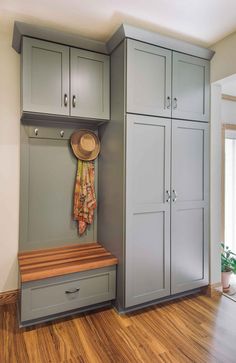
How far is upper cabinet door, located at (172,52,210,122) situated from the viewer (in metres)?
2.29

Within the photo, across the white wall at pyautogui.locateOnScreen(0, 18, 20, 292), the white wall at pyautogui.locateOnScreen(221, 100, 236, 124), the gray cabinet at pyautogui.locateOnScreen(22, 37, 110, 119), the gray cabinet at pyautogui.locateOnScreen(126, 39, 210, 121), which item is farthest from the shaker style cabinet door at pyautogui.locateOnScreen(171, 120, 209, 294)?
the white wall at pyautogui.locateOnScreen(0, 18, 20, 292)

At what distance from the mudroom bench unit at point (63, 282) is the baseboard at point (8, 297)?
0.40 m

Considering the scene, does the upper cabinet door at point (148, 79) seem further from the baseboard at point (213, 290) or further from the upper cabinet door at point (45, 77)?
the baseboard at point (213, 290)

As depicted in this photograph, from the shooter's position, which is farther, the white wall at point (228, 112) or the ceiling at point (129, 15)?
the white wall at point (228, 112)

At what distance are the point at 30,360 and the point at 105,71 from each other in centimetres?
239

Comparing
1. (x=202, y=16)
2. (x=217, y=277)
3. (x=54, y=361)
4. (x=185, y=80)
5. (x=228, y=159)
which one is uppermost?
(x=202, y=16)

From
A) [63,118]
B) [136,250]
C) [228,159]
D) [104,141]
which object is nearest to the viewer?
[136,250]

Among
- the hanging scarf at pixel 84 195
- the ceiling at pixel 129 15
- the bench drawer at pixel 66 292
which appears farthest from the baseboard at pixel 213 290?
the ceiling at pixel 129 15

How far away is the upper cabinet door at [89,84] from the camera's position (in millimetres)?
2195

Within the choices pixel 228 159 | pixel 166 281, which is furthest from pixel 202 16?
pixel 166 281

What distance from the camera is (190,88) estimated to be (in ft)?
7.81

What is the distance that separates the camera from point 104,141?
2.46m

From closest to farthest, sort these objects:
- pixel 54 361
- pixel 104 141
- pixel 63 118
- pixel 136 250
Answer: pixel 54 361, pixel 136 250, pixel 63 118, pixel 104 141

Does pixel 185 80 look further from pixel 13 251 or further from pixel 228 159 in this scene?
pixel 13 251
